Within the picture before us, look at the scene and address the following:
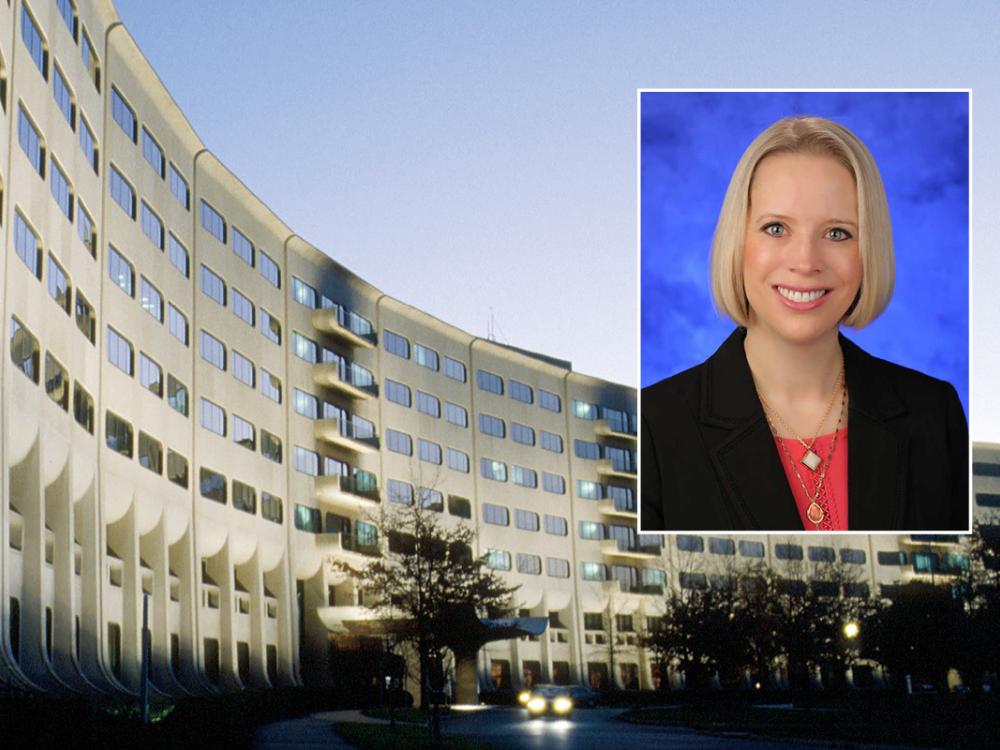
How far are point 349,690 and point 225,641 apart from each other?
7165mm

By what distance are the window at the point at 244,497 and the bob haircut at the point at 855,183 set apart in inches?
1754

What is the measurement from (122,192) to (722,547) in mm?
53119

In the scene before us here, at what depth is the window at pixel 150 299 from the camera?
48.8m

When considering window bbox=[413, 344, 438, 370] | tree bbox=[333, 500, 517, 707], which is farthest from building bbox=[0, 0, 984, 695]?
tree bbox=[333, 500, 517, 707]

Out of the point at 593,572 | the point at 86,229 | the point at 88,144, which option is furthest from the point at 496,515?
the point at 88,144

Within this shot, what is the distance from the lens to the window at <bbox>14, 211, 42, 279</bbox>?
35.0 m

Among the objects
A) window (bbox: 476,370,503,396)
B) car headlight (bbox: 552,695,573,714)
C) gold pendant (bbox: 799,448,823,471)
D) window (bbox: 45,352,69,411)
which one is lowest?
car headlight (bbox: 552,695,573,714)

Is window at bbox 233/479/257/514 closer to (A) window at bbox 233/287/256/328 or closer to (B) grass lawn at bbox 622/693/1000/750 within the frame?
(A) window at bbox 233/287/256/328

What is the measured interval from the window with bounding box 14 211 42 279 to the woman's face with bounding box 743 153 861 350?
971 inches

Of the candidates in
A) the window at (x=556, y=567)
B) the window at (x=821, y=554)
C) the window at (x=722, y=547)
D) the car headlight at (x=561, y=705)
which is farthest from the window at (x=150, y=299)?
the window at (x=821, y=554)

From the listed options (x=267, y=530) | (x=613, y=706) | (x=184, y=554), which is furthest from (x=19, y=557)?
(x=613, y=706)

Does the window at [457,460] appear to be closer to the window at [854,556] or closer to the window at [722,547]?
the window at [722,547]

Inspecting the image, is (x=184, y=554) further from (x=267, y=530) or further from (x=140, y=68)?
(x=140, y=68)

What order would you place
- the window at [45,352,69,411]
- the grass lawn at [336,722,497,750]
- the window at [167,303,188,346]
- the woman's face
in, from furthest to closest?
the window at [167,303,188,346] → the window at [45,352,69,411] → the grass lawn at [336,722,497,750] → the woman's face
